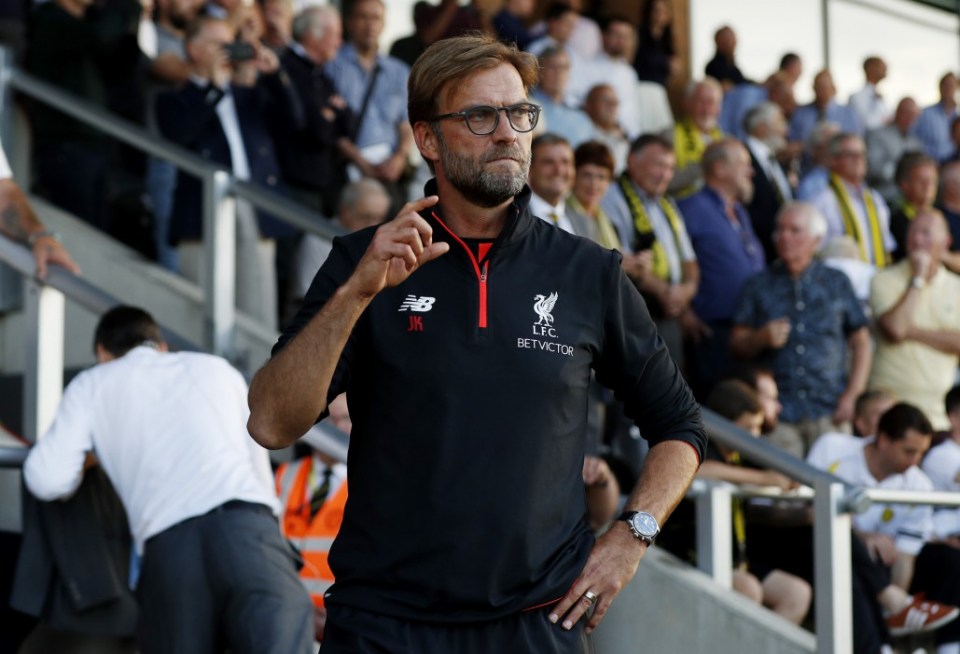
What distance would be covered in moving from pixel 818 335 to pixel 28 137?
421 centimetres

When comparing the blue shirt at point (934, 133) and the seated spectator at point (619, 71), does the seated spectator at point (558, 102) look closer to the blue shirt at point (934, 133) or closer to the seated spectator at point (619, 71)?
the seated spectator at point (619, 71)

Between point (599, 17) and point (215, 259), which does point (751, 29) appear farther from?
point (215, 259)

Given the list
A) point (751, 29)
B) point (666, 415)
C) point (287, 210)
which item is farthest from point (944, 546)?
point (751, 29)

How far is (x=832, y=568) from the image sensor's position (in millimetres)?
5223

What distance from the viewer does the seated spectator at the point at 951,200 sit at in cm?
1096

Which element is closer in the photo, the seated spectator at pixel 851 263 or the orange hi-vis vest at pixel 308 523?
the orange hi-vis vest at pixel 308 523

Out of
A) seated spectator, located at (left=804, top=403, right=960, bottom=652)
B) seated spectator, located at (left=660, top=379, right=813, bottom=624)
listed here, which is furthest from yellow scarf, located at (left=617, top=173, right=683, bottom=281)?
seated spectator, located at (left=660, top=379, right=813, bottom=624)

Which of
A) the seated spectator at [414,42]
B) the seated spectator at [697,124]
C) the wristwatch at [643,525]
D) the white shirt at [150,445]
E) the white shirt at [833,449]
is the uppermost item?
the wristwatch at [643,525]

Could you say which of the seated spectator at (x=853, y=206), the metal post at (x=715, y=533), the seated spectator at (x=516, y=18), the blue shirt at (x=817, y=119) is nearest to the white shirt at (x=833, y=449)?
the metal post at (x=715, y=533)

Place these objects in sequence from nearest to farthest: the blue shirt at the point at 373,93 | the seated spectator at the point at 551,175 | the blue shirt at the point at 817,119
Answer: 1. the seated spectator at the point at 551,175
2. the blue shirt at the point at 373,93
3. the blue shirt at the point at 817,119

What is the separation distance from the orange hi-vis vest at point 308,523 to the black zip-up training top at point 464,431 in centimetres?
278

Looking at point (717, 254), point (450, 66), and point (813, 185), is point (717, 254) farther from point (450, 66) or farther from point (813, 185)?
point (450, 66)

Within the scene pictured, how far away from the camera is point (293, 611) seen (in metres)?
4.97

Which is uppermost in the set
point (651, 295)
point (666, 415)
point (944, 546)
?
point (666, 415)
